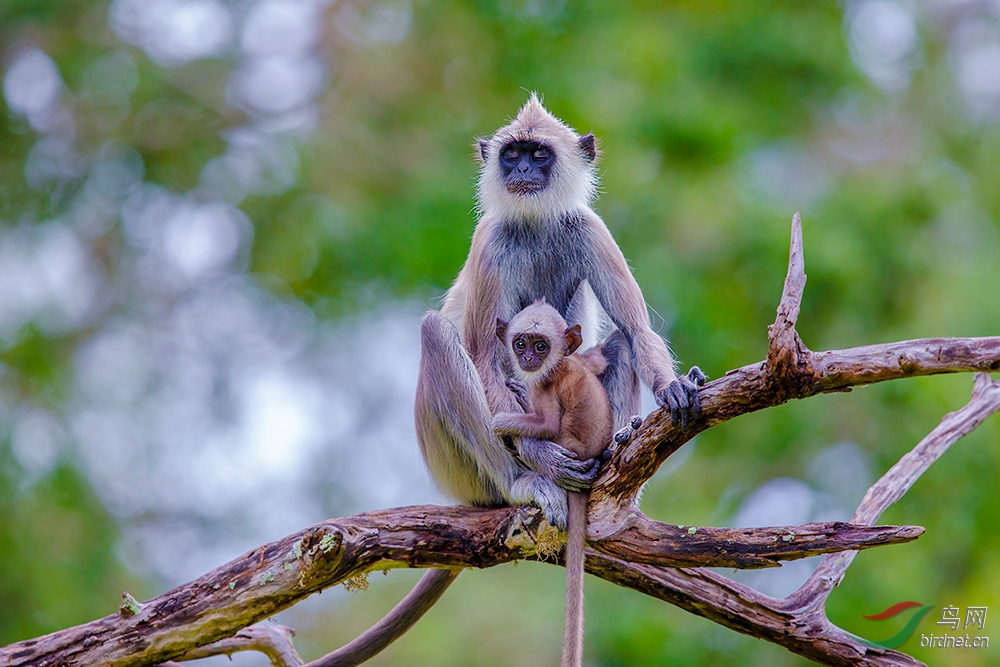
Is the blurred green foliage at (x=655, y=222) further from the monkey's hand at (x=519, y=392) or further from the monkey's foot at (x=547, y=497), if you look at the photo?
the monkey's foot at (x=547, y=497)

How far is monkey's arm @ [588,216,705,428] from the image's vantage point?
529 cm

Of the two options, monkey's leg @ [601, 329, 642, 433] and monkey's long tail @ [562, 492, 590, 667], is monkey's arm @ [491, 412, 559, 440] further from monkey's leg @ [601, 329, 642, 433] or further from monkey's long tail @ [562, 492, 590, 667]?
monkey's leg @ [601, 329, 642, 433]

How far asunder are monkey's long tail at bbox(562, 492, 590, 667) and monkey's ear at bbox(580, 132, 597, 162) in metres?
2.51

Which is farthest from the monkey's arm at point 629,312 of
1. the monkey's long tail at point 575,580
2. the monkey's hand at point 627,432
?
the monkey's long tail at point 575,580

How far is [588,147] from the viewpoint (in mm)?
6566

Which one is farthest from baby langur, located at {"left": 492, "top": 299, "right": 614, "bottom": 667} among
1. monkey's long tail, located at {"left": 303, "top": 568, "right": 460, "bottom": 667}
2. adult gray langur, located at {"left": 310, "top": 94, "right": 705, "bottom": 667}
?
monkey's long tail, located at {"left": 303, "top": 568, "right": 460, "bottom": 667}

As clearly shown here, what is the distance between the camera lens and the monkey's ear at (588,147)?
6.55 meters

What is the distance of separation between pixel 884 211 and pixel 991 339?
24.9 feet

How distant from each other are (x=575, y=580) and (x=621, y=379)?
1.40 meters

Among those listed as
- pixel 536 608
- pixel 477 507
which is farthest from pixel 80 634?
pixel 536 608

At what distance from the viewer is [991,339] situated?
393cm

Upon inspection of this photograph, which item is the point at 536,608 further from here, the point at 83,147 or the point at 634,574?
the point at 83,147

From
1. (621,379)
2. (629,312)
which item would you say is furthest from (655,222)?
(621,379)

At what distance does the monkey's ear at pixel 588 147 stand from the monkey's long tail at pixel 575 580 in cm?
251
